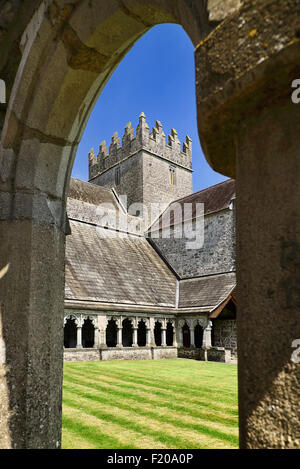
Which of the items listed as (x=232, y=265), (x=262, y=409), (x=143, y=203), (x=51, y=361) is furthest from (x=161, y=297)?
(x=262, y=409)

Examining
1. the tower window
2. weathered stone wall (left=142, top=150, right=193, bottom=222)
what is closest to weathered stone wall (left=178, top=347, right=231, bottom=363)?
weathered stone wall (left=142, top=150, right=193, bottom=222)

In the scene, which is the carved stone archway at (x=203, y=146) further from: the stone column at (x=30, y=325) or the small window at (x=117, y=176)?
the small window at (x=117, y=176)

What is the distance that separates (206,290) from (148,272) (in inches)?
130

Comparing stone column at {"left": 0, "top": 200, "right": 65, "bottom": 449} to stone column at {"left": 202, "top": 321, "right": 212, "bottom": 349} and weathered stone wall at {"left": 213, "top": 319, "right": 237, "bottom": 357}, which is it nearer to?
stone column at {"left": 202, "top": 321, "right": 212, "bottom": 349}

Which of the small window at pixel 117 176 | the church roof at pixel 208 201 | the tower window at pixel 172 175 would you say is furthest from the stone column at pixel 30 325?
the small window at pixel 117 176

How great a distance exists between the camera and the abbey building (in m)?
15.5

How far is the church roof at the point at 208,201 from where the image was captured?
19688 mm

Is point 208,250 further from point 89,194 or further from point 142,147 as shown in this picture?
point 142,147

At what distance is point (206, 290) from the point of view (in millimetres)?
17984

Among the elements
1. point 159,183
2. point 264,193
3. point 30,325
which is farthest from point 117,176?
point 264,193

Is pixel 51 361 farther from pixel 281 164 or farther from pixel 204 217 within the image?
pixel 204 217

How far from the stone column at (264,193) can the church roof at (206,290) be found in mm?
15424

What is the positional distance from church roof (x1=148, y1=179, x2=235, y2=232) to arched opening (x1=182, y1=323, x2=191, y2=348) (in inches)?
237

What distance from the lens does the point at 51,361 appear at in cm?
214
